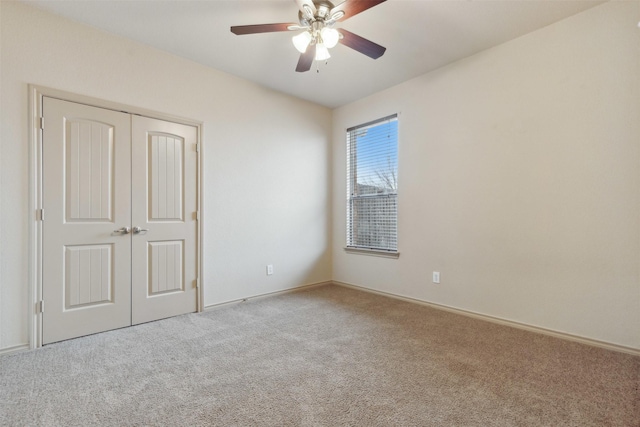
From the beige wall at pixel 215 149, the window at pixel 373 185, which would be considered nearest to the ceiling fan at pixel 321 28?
the beige wall at pixel 215 149

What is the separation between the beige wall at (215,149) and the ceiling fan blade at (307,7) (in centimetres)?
171

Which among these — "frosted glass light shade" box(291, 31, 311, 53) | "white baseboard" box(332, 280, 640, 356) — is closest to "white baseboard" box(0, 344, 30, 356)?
"frosted glass light shade" box(291, 31, 311, 53)

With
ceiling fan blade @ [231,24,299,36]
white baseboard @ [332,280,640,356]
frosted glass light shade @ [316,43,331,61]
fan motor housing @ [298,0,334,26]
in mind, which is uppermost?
fan motor housing @ [298,0,334,26]

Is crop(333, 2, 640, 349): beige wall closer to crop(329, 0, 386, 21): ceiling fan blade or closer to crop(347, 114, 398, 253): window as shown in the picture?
crop(347, 114, 398, 253): window

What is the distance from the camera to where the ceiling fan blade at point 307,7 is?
206cm

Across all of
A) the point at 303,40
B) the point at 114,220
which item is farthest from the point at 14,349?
the point at 303,40

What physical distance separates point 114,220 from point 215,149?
127 cm

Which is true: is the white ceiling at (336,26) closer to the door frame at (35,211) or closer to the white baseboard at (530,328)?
the door frame at (35,211)

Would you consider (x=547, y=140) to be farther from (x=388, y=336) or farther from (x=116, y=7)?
(x=116, y=7)

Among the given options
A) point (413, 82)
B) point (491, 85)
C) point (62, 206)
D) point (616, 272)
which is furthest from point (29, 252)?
point (616, 272)

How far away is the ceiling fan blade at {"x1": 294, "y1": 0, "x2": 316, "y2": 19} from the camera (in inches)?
→ 81.2

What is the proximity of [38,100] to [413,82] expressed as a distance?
12.2 feet

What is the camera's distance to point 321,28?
2.27 meters

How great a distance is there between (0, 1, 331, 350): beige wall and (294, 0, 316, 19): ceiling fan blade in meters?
1.71
